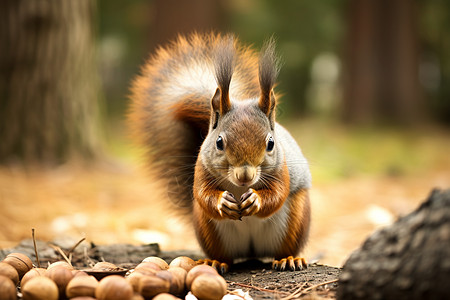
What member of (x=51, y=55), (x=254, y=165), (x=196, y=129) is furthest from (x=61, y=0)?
(x=254, y=165)

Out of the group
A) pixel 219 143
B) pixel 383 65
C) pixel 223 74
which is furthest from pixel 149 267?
pixel 383 65

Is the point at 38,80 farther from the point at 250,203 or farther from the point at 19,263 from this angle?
the point at 250,203

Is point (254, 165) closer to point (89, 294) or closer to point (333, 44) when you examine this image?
point (89, 294)

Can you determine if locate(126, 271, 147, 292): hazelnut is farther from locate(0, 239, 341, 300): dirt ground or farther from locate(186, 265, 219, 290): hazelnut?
locate(0, 239, 341, 300): dirt ground

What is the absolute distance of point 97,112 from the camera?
3930 mm

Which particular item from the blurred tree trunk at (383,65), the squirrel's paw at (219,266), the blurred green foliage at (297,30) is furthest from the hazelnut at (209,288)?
the blurred green foliage at (297,30)

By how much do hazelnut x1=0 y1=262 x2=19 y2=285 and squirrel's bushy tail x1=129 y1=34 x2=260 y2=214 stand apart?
0.77 m

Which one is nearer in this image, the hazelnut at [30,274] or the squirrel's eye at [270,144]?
the hazelnut at [30,274]

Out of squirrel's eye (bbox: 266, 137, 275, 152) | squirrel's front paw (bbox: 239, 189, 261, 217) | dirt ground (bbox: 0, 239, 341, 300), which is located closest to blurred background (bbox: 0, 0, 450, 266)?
dirt ground (bbox: 0, 239, 341, 300)

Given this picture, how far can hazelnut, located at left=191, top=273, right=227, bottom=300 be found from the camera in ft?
4.34

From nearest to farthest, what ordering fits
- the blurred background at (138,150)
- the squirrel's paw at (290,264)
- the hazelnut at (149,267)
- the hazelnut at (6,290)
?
1. the hazelnut at (6,290)
2. the hazelnut at (149,267)
3. the squirrel's paw at (290,264)
4. the blurred background at (138,150)

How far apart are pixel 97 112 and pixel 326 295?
9.67 feet

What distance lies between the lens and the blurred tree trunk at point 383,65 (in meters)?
6.85

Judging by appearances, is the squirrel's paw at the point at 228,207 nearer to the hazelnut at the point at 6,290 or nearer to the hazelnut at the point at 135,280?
the hazelnut at the point at 135,280
